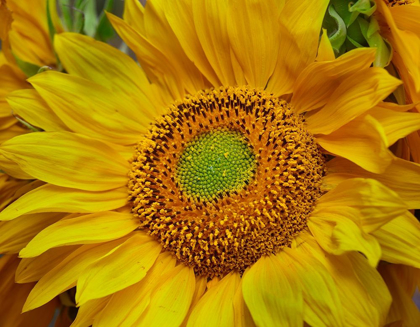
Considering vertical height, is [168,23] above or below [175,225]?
above

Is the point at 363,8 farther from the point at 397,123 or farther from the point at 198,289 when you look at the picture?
the point at 198,289

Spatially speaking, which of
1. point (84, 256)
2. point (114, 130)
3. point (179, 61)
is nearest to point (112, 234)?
Answer: point (84, 256)

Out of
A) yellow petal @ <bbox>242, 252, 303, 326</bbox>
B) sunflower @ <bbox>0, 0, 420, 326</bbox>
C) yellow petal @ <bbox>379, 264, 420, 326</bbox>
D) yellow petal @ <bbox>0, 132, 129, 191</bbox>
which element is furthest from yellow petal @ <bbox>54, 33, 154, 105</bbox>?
yellow petal @ <bbox>379, 264, 420, 326</bbox>

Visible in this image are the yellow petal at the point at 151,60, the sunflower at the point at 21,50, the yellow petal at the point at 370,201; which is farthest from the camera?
the sunflower at the point at 21,50

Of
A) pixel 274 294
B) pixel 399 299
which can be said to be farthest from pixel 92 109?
pixel 399 299

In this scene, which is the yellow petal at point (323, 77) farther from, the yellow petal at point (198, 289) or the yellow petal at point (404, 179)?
the yellow petal at point (198, 289)

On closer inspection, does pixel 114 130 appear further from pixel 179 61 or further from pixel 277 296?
pixel 277 296

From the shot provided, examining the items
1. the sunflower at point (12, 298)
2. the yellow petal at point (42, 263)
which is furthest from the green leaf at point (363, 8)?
the sunflower at point (12, 298)

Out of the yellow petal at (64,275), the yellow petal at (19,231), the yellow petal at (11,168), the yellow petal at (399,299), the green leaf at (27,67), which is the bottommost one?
the yellow petal at (399,299)
